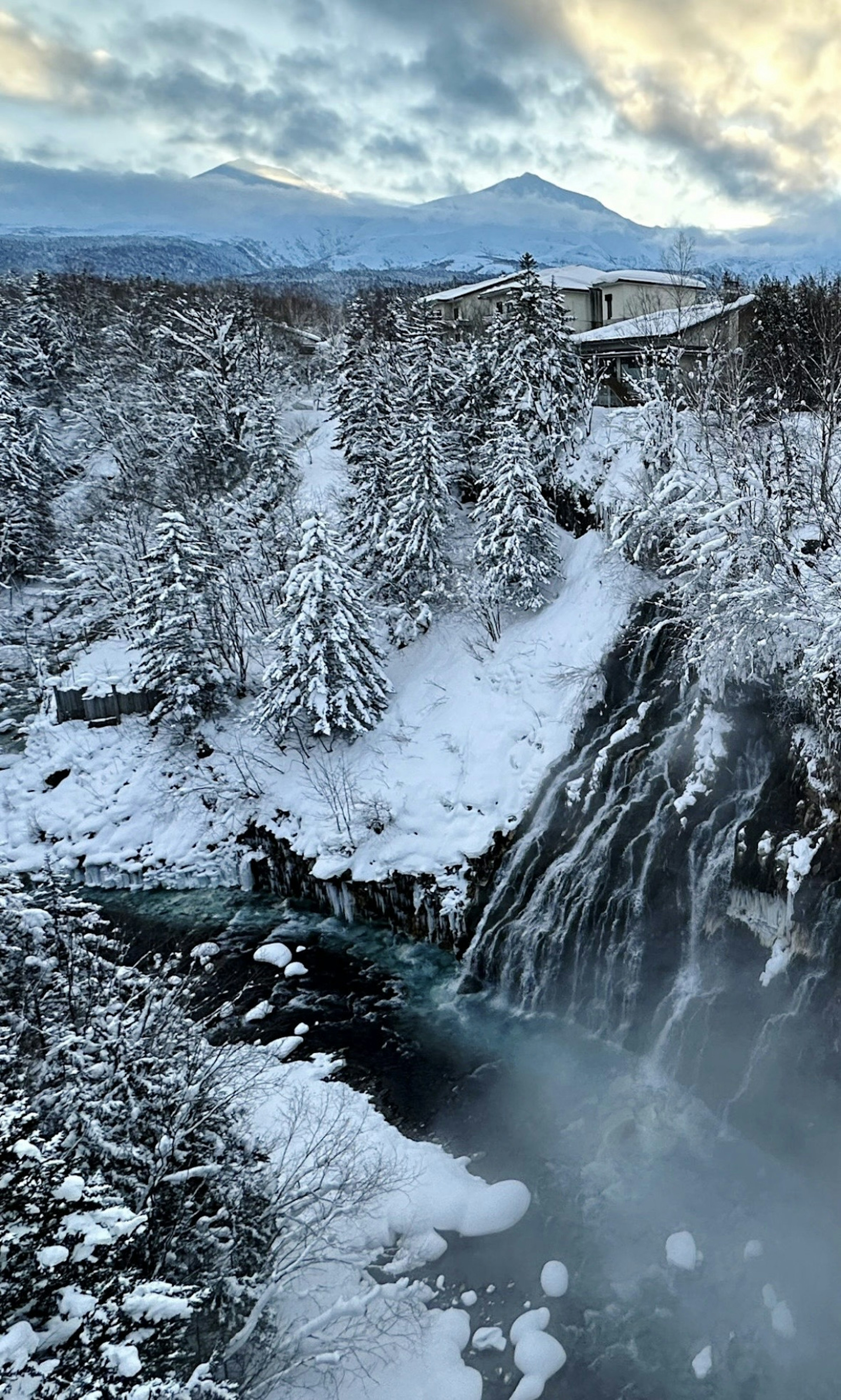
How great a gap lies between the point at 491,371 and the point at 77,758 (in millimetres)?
20952

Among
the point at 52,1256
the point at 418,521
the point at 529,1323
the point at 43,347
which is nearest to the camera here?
the point at 52,1256

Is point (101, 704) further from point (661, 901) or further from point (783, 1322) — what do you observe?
point (783, 1322)

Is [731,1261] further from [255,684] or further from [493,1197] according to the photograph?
[255,684]

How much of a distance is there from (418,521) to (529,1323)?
66.0 feet

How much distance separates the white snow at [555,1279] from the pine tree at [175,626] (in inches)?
675

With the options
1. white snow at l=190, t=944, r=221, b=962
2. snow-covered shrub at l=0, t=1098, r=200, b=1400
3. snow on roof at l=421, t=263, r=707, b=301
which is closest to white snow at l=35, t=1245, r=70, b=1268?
snow-covered shrub at l=0, t=1098, r=200, b=1400

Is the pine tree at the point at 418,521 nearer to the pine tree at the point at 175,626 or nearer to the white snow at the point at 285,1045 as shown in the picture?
the pine tree at the point at 175,626

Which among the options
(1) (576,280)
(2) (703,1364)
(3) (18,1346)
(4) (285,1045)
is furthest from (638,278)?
(3) (18,1346)

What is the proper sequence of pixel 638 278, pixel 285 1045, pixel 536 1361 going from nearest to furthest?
pixel 536 1361 < pixel 285 1045 < pixel 638 278

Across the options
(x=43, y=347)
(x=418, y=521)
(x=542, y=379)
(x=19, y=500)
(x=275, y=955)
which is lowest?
(x=275, y=955)

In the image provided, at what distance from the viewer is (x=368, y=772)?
2067 centimetres

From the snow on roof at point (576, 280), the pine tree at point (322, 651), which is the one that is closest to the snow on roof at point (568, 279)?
the snow on roof at point (576, 280)

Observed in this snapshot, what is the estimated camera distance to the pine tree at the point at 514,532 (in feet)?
72.6

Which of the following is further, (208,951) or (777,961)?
(208,951)
